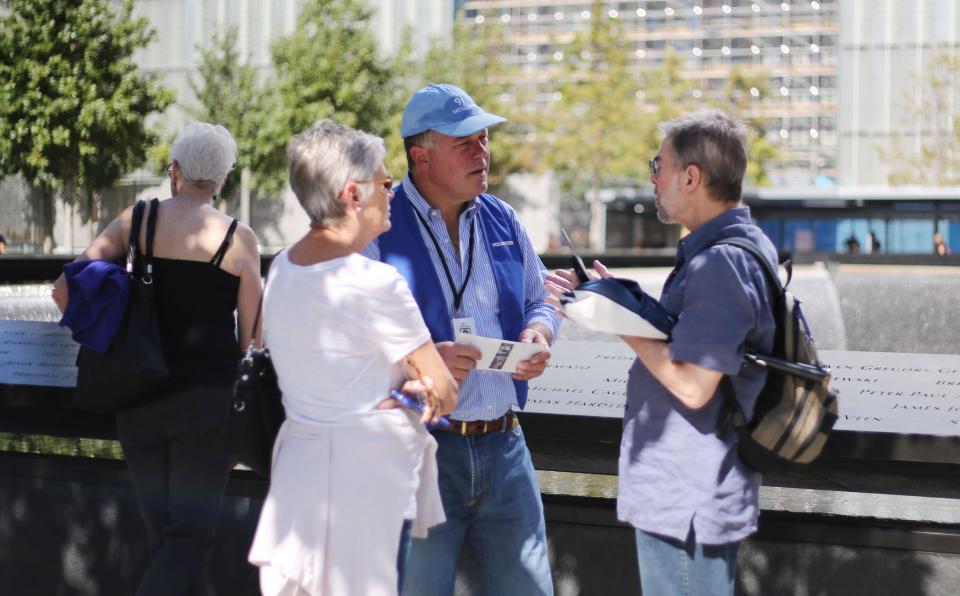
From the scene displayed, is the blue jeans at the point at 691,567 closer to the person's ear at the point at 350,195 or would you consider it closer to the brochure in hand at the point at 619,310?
the brochure in hand at the point at 619,310

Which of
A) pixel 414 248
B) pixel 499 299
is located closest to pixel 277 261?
pixel 414 248

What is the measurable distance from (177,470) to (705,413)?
1644 millimetres

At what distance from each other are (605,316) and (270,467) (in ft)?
3.03

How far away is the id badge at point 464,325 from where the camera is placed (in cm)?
290

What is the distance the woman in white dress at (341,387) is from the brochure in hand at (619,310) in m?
0.33

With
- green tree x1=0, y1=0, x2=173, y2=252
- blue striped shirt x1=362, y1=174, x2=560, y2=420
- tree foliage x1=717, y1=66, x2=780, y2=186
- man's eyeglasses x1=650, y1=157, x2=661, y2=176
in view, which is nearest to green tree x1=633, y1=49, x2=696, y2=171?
tree foliage x1=717, y1=66, x2=780, y2=186

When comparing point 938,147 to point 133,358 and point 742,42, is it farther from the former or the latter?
point 133,358

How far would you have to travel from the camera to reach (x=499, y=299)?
3.03m

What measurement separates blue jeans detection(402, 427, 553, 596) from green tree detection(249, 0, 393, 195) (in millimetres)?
38333

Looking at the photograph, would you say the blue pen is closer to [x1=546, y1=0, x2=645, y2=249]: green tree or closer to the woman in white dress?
the woman in white dress

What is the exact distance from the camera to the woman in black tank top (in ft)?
10.9

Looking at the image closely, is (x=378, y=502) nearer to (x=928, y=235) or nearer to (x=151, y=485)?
(x=151, y=485)

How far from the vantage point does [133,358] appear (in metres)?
3.21

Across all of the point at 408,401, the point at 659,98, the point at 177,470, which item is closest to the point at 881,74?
the point at 659,98
